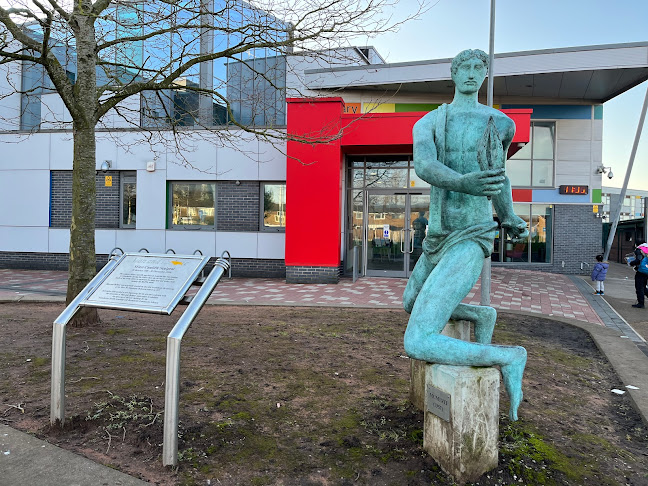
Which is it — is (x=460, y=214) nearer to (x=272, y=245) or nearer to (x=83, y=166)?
(x=83, y=166)

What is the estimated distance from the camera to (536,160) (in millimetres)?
17219

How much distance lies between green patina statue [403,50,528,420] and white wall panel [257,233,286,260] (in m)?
10.4

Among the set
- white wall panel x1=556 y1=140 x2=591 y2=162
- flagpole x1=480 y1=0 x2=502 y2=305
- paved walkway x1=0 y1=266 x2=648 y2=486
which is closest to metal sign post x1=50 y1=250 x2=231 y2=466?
paved walkway x1=0 y1=266 x2=648 y2=486

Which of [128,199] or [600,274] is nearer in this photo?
[600,274]

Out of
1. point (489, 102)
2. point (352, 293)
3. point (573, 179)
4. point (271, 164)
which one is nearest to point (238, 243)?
point (271, 164)

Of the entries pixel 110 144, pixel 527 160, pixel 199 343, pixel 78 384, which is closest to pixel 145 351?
pixel 199 343

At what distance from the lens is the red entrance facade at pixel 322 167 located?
1138 centimetres

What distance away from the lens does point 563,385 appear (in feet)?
14.3

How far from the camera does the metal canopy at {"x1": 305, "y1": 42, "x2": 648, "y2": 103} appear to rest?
1346cm

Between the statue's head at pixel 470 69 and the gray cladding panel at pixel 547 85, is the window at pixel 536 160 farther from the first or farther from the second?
the statue's head at pixel 470 69

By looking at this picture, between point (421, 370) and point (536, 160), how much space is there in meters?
16.0

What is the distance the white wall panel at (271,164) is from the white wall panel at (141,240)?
357 cm

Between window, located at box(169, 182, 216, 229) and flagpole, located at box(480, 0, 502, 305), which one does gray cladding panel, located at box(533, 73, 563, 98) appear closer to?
flagpole, located at box(480, 0, 502, 305)

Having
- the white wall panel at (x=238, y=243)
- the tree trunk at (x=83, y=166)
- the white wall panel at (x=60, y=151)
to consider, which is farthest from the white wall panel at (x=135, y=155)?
the tree trunk at (x=83, y=166)
